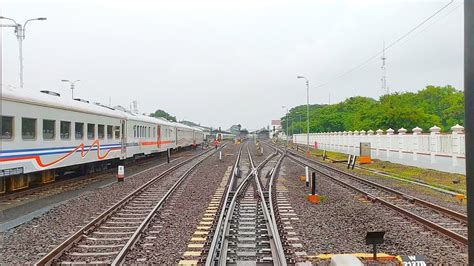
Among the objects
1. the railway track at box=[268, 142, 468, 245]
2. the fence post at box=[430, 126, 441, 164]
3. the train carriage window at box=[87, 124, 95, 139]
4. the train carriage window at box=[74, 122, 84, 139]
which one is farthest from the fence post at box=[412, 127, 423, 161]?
the train carriage window at box=[74, 122, 84, 139]

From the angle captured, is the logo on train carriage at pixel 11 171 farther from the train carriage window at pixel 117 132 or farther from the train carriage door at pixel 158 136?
the train carriage door at pixel 158 136

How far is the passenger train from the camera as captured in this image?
11758 mm

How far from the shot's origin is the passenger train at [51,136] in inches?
463

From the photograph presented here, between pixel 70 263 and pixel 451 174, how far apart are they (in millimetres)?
18461

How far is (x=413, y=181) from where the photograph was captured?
728 inches

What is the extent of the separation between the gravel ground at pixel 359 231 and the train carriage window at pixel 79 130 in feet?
29.3

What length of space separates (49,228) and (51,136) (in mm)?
6173

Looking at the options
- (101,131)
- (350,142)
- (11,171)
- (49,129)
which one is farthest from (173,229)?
(350,142)

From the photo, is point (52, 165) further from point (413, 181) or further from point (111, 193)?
point (413, 181)

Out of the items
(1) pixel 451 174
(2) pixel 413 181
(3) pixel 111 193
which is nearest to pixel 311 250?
(3) pixel 111 193

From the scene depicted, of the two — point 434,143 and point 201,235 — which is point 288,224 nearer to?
point 201,235

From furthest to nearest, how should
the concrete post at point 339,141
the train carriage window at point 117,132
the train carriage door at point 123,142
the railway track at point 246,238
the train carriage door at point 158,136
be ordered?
the concrete post at point 339,141
the train carriage door at point 158,136
the train carriage door at point 123,142
the train carriage window at point 117,132
the railway track at point 246,238

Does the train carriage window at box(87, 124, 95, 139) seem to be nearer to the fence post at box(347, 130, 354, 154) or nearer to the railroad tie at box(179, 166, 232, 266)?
the railroad tie at box(179, 166, 232, 266)

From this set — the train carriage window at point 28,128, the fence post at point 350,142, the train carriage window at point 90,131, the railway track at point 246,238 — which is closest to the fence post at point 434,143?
the railway track at point 246,238
